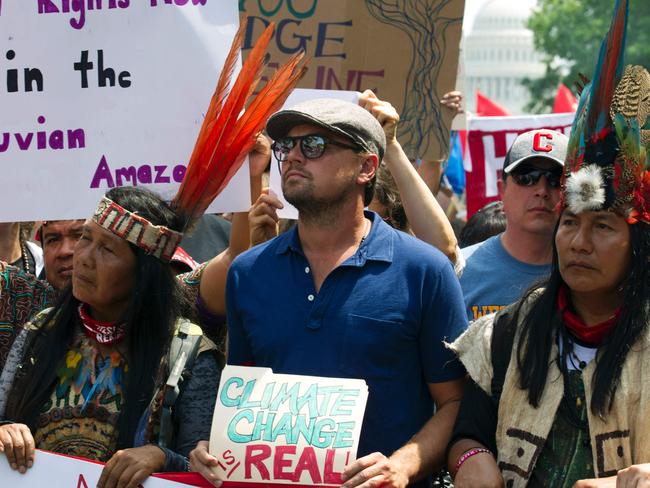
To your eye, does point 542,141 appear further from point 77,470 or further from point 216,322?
point 77,470

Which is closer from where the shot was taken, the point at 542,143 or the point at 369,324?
the point at 369,324

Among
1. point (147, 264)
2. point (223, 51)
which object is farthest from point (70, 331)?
point (223, 51)

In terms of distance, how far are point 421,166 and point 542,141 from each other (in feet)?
4.16

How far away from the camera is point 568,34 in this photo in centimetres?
6034

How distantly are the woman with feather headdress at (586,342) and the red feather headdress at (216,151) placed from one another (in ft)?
3.51

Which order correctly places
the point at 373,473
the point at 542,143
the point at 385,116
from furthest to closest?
the point at 542,143, the point at 385,116, the point at 373,473

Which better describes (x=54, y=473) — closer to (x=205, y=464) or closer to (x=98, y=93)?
(x=205, y=464)

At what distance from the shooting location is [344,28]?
5.71 m

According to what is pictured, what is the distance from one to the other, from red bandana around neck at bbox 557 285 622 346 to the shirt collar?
0.54 meters

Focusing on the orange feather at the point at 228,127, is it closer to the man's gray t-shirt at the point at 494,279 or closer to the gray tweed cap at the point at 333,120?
the gray tweed cap at the point at 333,120

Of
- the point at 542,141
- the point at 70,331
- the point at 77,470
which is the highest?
the point at 542,141

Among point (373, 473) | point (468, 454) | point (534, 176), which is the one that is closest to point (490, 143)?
point (534, 176)

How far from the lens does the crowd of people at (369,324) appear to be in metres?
3.80

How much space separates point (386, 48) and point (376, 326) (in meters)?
1.93
